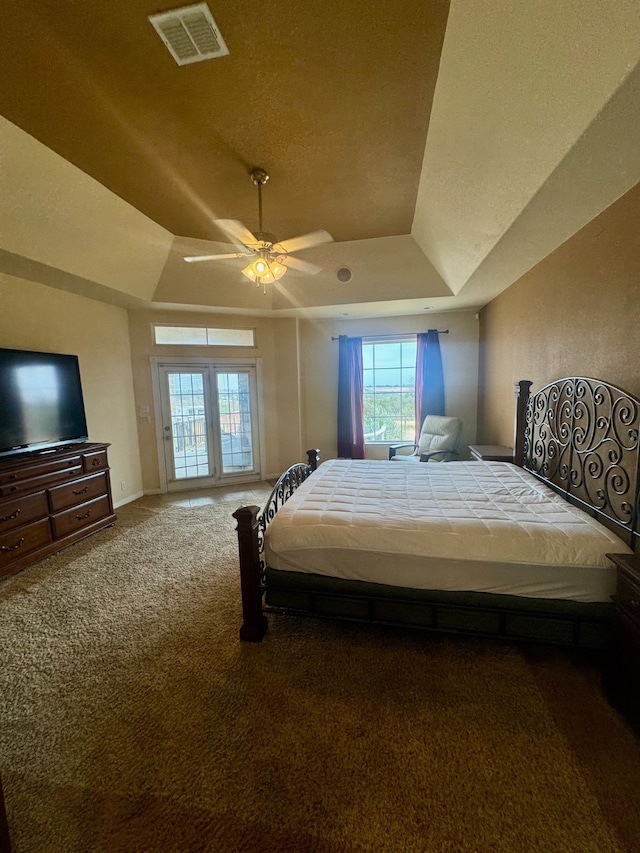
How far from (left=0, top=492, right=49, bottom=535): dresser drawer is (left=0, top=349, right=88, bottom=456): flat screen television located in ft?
1.52

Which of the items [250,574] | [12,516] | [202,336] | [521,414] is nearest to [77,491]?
[12,516]

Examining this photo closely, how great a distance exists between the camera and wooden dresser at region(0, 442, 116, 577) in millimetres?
2797

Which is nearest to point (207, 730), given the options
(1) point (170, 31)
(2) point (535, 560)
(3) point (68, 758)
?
(3) point (68, 758)

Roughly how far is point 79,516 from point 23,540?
0.54 meters

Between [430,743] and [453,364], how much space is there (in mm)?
4641

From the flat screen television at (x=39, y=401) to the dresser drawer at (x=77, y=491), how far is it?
17.4 inches

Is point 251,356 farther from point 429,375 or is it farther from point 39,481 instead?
point 39,481

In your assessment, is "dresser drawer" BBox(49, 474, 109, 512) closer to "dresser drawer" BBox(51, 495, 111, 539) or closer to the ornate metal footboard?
"dresser drawer" BBox(51, 495, 111, 539)

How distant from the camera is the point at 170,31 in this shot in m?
1.55

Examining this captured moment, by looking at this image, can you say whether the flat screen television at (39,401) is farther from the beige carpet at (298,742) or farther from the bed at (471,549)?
the bed at (471,549)

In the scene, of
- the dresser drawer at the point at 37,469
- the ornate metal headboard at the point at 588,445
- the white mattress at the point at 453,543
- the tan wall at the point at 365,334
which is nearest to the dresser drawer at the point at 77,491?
the dresser drawer at the point at 37,469

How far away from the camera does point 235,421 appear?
5375mm

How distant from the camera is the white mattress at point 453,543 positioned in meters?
1.65

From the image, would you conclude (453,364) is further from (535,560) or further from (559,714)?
(559,714)
